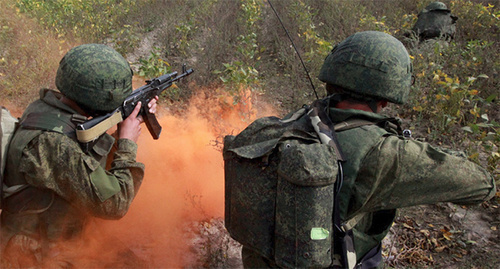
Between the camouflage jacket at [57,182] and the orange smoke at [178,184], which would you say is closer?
the camouflage jacket at [57,182]

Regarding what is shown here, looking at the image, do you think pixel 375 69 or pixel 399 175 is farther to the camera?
pixel 375 69

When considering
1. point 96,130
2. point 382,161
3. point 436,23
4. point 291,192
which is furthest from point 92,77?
point 436,23

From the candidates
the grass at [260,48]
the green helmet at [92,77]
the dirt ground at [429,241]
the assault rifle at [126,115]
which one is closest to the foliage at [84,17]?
the grass at [260,48]

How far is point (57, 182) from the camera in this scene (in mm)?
2195

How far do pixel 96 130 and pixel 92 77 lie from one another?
0.34 m

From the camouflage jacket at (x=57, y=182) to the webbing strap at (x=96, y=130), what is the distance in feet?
0.20

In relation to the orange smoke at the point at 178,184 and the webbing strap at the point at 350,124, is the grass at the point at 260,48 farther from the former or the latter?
the webbing strap at the point at 350,124

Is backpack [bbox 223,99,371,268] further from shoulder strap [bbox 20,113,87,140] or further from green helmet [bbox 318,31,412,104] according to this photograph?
shoulder strap [bbox 20,113,87,140]

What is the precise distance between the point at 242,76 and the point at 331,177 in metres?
3.62

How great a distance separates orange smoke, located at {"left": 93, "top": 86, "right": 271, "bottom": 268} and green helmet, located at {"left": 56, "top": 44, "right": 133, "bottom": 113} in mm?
1154

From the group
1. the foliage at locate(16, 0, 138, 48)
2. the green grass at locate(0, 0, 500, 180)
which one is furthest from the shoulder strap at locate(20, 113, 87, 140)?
the foliage at locate(16, 0, 138, 48)

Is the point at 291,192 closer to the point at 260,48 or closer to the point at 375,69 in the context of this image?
the point at 375,69

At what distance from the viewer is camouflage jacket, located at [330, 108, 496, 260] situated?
61.8 inches

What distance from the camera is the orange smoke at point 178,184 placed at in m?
3.28
